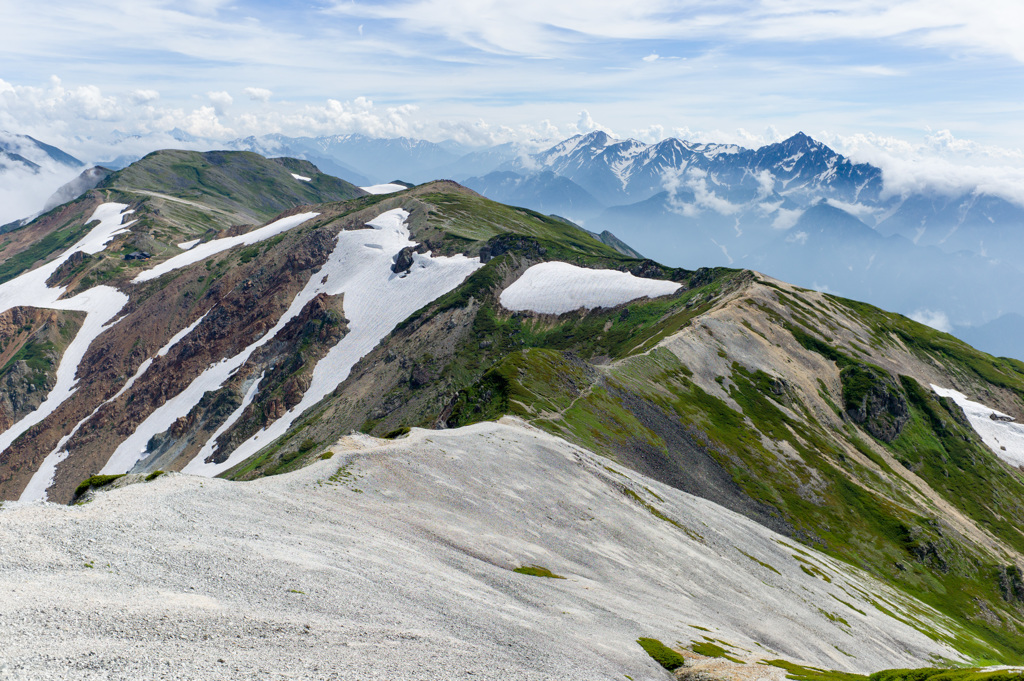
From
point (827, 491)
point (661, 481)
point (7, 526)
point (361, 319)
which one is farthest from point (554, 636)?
point (361, 319)

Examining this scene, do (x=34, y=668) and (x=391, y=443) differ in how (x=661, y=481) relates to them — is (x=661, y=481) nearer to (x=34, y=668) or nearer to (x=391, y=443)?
(x=391, y=443)

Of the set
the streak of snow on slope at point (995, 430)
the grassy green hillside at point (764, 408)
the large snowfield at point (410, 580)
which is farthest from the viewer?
the streak of snow on slope at point (995, 430)

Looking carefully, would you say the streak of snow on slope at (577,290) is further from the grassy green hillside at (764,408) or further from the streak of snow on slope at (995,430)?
the streak of snow on slope at (995,430)

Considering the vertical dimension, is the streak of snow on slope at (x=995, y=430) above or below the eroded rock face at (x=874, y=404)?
below

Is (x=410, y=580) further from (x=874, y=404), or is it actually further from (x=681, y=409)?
(x=874, y=404)

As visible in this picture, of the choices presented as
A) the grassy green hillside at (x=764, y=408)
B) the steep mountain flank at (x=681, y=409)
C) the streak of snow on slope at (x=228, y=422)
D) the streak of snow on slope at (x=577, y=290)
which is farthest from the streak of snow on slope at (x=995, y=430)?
the streak of snow on slope at (x=228, y=422)

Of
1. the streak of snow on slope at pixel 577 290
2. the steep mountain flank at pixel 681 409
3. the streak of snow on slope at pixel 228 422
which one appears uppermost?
the streak of snow on slope at pixel 577 290

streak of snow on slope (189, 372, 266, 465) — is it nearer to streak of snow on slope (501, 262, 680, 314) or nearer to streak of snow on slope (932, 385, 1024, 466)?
streak of snow on slope (501, 262, 680, 314)

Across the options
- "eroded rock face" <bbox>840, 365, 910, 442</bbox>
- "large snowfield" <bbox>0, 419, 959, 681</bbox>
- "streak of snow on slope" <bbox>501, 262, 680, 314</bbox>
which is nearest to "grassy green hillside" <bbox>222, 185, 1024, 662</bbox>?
"eroded rock face" <bbox>840, 365, 910, 442</bbox>
